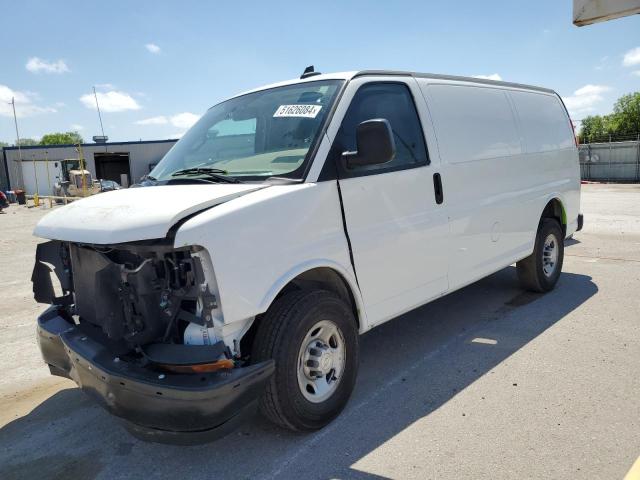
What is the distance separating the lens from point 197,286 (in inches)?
106

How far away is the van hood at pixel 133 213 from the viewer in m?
2.61

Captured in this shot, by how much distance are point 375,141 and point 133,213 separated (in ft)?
4.88

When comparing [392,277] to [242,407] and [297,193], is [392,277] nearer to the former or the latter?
[297,193]

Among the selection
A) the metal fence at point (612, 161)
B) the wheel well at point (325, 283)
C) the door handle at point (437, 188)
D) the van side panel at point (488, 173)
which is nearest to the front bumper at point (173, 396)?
the wheel well at point (325, 283)

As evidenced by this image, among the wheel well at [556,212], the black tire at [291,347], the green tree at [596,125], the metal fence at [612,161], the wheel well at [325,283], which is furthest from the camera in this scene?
the green tree at [596,125]

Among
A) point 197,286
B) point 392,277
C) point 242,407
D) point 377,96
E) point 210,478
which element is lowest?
point 210,478

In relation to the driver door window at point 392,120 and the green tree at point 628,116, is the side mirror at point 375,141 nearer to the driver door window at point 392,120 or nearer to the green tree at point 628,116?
the driver door window at point 392,120

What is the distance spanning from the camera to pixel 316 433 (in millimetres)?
3246

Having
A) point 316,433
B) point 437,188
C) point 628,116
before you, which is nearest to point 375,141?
point 437,188

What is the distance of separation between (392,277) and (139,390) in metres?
1.89

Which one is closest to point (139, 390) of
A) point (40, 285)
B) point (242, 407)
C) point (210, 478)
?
point (242, 407)

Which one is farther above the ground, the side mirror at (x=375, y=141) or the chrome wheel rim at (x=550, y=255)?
the side mirror at (x=375, y=141)

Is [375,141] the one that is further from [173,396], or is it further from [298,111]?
[173,396]

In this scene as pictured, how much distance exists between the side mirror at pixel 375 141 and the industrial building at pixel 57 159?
131 feet
